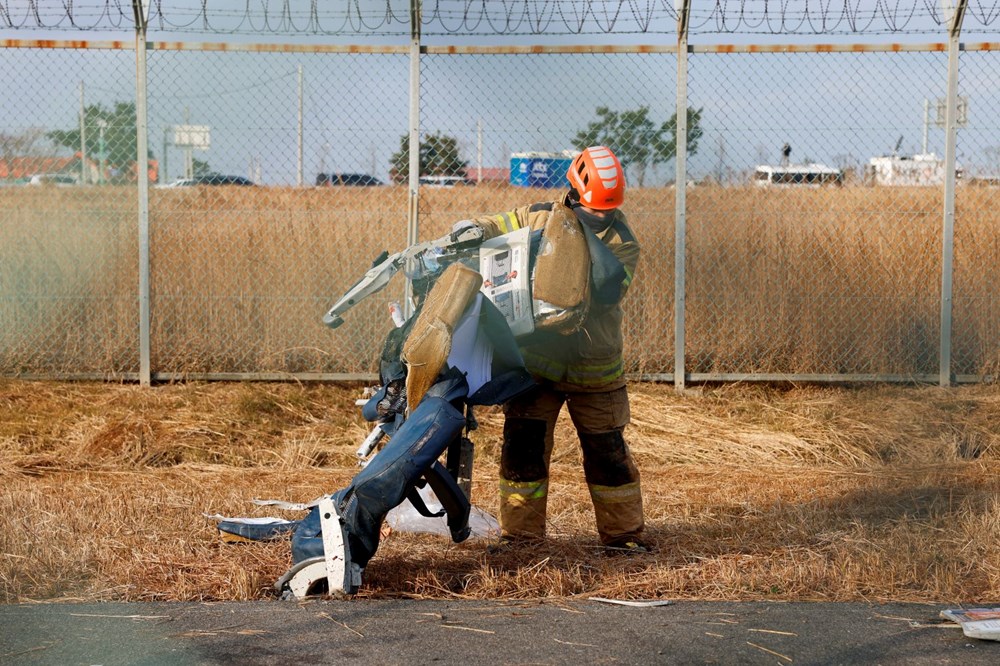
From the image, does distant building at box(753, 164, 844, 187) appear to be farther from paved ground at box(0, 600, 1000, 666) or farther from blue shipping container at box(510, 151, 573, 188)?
paved ground at box(0, 600, 1000, 666)

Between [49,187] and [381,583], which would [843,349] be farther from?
[49,187]

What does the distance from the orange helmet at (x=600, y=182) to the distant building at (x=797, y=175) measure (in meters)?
3.89

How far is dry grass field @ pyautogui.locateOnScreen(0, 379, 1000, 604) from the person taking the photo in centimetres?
508

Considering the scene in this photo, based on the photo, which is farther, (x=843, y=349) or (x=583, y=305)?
(x=843, y=349)

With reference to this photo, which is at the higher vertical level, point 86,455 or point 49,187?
point 49,187

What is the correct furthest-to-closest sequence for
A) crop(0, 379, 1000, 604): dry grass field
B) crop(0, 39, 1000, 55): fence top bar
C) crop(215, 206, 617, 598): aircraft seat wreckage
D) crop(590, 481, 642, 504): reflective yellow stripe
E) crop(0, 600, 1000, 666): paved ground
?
crop(0, 39, 1000, 55): fence top bar < crop(590, 481, 642, 504): reflective yellow stripe < crop(0, 379, 1000, 604): dry grass field < crop(215, 206, 617, 598): aircraft seat wreckage < crop(0, 600, 1000, 666): paved ground

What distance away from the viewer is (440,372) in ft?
16.1

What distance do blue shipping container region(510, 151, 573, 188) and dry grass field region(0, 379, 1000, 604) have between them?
1.76 meters

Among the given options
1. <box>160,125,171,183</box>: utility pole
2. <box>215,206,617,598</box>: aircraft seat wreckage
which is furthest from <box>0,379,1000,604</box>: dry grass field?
<box>160,125,171,183</box>: utility pole

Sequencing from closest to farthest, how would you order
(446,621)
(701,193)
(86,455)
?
1. (446,621)
2. (86,455)
3. (701,193)

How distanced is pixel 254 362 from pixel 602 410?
435 centimetres

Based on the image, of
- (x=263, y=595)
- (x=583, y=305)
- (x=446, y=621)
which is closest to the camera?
(x=446, y=621)

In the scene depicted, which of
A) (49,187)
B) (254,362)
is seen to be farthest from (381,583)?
(49,187)

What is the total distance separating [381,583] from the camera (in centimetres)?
506
